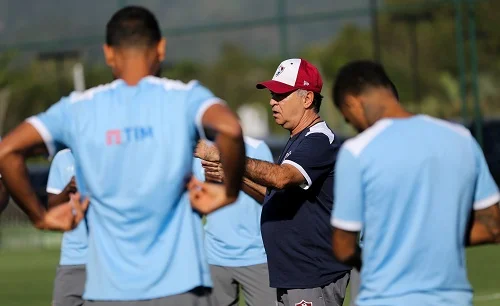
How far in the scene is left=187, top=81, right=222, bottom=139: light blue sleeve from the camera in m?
5.07

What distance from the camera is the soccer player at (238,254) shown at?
9.88 m

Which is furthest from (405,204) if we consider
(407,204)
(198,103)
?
(198,103)

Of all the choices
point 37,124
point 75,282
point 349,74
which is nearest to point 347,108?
point 349,74

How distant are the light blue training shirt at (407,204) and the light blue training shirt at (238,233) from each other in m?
4.74

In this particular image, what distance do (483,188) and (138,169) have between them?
1.51 m

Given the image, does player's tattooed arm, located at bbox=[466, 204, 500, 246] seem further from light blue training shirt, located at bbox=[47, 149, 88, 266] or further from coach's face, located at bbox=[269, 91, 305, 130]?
light blue training shirt, located at bbox=[47, 149, 88, 266]

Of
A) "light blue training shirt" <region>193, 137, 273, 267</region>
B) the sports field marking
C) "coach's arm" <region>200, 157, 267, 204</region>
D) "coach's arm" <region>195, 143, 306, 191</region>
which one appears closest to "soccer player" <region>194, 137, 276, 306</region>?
"light blue training shirt" <region>193, 137, 273, 267</region>

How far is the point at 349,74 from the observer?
17.7ft

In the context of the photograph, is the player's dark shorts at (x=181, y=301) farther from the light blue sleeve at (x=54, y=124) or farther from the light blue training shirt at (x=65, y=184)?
the light blue training shirt at (x=65, y=184)

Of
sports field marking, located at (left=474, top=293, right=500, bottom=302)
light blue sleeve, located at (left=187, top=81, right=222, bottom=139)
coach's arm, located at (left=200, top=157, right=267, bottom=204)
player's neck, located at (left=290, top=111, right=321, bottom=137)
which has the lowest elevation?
sports field marking, located at (left=474, top=293, right=500, bottom=302)

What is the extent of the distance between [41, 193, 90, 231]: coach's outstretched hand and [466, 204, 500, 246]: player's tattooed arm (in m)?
1.69

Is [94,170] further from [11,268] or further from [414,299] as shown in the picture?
[11,268]

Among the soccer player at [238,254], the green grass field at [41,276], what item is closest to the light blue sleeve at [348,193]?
the soccer player at [238,254]

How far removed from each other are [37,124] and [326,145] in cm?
264
